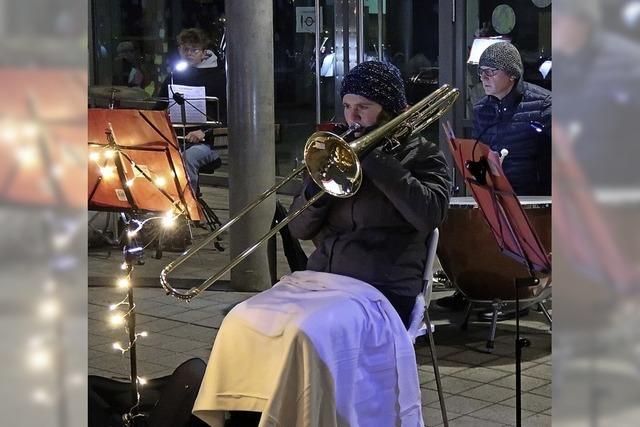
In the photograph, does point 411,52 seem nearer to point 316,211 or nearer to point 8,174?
point 316,211

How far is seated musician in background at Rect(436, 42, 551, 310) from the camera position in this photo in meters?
5.68

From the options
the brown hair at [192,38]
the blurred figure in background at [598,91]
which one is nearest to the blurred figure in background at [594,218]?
the blurred figure in background at [598,91]

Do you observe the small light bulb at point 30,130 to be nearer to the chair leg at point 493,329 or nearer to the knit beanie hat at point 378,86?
the knit beanie hat at point 378,86

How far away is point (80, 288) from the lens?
1057 millimetres

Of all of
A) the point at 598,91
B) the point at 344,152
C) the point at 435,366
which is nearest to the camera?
the point at 598,91

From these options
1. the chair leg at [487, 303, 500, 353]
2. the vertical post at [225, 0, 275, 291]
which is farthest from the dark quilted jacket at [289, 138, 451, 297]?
the vertical post at [225, 0, 275, 291]

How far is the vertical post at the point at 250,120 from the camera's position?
22.6 feet

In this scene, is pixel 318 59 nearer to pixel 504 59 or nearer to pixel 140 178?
pixel 504 59

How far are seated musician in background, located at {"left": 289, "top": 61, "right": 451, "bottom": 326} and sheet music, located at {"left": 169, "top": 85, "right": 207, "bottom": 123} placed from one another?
5645 mm

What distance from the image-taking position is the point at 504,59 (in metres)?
5.67

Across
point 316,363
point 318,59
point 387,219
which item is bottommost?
point 316,363

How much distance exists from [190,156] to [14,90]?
26.7ft

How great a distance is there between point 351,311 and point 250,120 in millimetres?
3739

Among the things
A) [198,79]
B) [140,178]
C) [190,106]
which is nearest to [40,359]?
[140,178]
